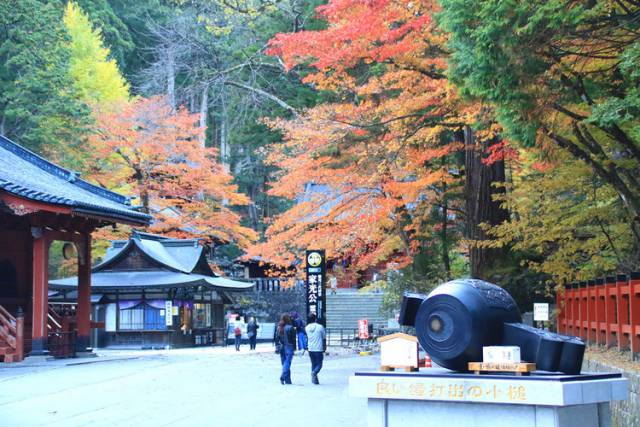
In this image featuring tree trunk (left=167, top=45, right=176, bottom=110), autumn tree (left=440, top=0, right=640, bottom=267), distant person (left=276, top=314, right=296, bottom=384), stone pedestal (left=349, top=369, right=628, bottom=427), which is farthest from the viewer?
tree trunk (left=167, top=45, right=176, bottom=110)

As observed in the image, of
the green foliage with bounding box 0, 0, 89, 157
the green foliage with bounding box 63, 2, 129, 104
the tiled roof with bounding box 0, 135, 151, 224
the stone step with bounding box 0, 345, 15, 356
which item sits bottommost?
Answer: the stone step with bounding box 0, 345, 15, 356

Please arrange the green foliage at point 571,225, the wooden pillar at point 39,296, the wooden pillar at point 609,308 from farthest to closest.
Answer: the wooden pillar at point 39,296 → the green foliage at point 571,225 → the wooden pillar at point 609,308

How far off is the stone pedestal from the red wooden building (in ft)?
52.9

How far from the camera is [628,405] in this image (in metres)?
9.97

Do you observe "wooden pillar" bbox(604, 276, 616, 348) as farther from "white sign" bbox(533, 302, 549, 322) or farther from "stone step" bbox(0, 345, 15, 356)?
"stone step" bbox(0, 345, 15, 356)

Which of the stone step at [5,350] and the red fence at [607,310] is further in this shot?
the stone step at [5,350]

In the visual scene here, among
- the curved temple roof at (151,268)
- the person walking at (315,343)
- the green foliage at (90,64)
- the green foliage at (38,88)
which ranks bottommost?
the person walking at (315,343)

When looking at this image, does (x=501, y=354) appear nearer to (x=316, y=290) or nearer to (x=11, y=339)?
(x=11, y=339)

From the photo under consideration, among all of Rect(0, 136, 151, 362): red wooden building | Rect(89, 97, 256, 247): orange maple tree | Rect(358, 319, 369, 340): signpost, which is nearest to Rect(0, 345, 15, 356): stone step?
Rect(0, 136, 151, 362): red wooden building

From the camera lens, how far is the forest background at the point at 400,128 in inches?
454

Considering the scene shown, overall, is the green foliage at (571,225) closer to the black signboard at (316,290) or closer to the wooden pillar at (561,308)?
the wooden pillar at (561,308)

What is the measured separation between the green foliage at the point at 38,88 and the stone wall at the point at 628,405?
31.5 meters

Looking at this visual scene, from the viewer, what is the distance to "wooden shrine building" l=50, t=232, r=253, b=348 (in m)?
35.0

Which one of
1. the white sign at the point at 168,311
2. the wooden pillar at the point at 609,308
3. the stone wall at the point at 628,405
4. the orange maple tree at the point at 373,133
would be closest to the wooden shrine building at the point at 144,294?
the white sign at the point at 168,311
